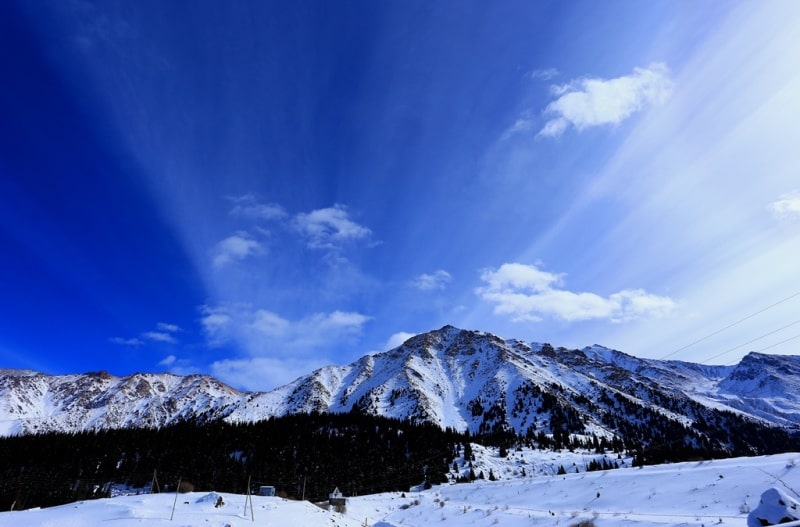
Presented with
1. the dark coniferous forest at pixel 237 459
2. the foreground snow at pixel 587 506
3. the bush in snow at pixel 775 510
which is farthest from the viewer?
the dark coniferous forest at pixel 237 459

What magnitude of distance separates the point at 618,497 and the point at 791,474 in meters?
9.80

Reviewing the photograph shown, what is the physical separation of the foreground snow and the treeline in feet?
198

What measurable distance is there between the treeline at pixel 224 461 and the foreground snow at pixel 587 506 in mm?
60425

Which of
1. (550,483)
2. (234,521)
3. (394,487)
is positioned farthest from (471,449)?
(234,521)

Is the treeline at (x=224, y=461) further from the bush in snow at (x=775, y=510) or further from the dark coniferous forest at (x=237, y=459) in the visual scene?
the bush in snow at (x=775, y=510)

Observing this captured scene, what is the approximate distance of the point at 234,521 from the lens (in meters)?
23.6

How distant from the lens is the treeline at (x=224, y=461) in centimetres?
9531

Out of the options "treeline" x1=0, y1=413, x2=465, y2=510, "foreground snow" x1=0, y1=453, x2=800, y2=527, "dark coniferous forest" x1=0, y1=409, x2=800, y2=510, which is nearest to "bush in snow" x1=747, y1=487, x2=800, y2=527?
"foreground snow" x1=0, y1=453, x2=800, y2=527

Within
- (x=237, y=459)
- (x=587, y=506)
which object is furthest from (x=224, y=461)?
(x=587, y=506)

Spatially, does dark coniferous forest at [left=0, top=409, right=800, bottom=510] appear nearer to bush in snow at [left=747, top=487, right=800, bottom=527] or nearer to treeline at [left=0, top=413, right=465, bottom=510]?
treeline at [left=0, top=413, right=465, bottom=510]

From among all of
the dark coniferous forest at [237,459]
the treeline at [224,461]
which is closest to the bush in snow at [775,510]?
the dark coniferous forest at [237,459]

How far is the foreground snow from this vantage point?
64.0 ft

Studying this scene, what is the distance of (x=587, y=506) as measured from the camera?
91.7ft

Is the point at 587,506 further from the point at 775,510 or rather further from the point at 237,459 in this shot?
the point at 237,459
